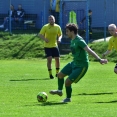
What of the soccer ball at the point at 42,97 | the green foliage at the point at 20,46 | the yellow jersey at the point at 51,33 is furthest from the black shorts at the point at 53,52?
the green foliage at the point at 20,46

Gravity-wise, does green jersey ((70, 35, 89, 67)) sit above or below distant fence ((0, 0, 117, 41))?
above

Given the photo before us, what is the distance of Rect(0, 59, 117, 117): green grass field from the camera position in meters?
11.6

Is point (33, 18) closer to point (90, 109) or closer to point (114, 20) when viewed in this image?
point (114, 20)

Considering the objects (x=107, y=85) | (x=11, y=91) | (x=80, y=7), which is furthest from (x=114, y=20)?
(x=11, y=91)

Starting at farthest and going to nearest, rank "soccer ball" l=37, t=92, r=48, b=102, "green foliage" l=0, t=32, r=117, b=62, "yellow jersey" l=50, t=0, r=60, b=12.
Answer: "yellow jersey" l=50, t=0, r=60, b=12
"green foliage" l=0, t=32, r=117, b=62
"soccer ball" l=37, t=92, r=48, b=102

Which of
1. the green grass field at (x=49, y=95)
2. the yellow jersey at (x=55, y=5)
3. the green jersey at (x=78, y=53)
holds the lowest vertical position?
the green grass field at (x=49, y=95)

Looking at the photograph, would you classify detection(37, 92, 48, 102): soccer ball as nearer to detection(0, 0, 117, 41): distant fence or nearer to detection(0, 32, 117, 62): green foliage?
detection(0, 32, 117, 62): green foliage

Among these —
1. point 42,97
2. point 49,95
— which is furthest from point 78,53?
point 49,95

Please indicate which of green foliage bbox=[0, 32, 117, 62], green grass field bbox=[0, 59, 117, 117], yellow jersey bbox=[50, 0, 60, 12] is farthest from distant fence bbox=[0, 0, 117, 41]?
green grass field bbox=[0, 59, 117, 117]

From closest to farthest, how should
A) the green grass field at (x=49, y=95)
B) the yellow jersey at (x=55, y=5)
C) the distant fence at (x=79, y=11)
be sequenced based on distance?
the green grass field at (x=49, y=95) < the distant fence at (x=79, y=11) < the yellow jersey at (x=55, y=5)

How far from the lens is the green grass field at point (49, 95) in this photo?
11555mm

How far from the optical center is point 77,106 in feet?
40.9

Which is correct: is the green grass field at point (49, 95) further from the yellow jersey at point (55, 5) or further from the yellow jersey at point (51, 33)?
the yellow jersey at point (55, 5)

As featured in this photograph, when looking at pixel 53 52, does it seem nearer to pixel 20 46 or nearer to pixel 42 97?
pixel 42 97
